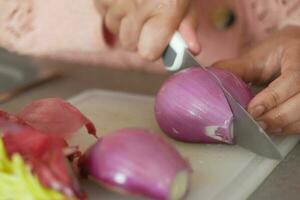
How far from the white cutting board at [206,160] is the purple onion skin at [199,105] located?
2cm

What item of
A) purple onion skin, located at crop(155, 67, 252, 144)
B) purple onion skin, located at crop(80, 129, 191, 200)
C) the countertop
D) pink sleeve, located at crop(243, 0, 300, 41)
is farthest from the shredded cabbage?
pink sleeve, located at crop(243, 0, 300, 41)

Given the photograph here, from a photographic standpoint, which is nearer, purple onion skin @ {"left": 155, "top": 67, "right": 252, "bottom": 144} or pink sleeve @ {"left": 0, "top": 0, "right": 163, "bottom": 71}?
purple onion skin @ {"left": 155, "top": 67, "right": 252, "bottom": 144}

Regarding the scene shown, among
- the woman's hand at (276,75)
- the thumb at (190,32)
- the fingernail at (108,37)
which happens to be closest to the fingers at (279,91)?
the woman's hand at (276,75)

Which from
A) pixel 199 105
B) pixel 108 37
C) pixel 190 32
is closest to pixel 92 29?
pixel 108 37

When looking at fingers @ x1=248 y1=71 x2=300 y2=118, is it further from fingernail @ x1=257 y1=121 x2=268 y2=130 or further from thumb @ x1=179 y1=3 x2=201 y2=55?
thumb @ x1=179 y1=3 x2=201 y2=55

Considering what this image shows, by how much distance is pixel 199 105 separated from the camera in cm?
86

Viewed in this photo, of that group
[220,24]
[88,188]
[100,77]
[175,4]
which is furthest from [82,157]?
[100,77]

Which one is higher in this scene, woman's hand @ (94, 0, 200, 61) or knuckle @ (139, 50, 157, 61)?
woman's hand @ (94, 0, 200, 61)

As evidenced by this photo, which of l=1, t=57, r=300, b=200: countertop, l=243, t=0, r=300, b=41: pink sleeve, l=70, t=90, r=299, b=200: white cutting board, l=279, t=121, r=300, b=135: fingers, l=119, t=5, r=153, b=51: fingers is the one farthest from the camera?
l=1, t=57, r=300, b=200: countertop

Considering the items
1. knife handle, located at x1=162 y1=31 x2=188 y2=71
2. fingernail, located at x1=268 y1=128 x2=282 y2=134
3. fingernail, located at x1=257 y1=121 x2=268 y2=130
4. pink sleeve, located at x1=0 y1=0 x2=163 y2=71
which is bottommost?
pink sleeve, located at x1=0 y1=0 x2=163 y2=71

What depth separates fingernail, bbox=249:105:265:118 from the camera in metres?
0.84

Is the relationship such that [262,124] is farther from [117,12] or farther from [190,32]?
[117,12]

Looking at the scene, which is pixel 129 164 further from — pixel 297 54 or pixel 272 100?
pixel 297 54

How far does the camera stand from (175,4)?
3.18 ft
